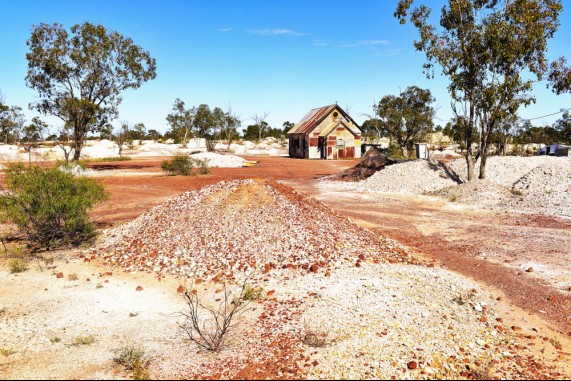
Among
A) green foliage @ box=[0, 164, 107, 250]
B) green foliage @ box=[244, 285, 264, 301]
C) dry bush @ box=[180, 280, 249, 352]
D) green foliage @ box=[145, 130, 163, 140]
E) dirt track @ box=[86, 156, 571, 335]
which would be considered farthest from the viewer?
green foliage @ box=[145, 130, 163, 140]

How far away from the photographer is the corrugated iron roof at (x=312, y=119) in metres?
50.2

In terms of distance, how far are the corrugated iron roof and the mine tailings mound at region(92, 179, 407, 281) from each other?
3835cm

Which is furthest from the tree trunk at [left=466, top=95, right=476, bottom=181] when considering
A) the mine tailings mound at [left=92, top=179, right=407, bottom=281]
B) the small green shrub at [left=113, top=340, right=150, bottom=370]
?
the small green shrub at [left=113, top=340, right=150, bottom=370]

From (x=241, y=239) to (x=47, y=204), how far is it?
5479 mm

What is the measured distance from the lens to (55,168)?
1143 centimetres

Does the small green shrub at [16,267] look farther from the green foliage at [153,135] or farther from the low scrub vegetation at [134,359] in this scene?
the green foliage at [153,135]

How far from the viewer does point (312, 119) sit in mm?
52188

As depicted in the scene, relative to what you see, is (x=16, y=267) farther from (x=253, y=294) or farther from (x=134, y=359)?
(x=253, y=294)

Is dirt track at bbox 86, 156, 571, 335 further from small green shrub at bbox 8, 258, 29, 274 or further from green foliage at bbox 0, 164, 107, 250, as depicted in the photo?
small green shrub at bbox 8, 258, 29, 274

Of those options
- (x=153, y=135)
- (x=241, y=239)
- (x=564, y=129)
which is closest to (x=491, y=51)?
(x=241, y=239)

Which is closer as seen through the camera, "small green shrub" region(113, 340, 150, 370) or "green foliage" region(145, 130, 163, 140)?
"small green shrub" region(113, 340, 150, 370)

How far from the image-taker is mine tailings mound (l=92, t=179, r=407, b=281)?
939 cm

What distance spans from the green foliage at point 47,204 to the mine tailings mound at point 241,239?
0.99 metres

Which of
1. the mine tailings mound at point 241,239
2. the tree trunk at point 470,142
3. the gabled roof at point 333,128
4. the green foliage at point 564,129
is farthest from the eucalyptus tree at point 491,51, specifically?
the green foliage at point 564,129
